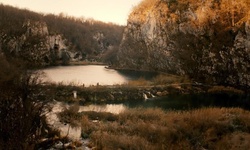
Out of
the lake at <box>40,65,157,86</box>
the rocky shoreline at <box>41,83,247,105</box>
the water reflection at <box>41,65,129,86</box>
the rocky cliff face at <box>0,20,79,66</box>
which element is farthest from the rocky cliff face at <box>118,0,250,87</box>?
the rocky cliff face at <box>0,20,79,66</box>

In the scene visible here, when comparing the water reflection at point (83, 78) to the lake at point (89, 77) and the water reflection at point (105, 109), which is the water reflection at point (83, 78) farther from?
the water reflection at point (105, 109)

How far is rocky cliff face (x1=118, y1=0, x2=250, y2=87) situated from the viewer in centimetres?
6862

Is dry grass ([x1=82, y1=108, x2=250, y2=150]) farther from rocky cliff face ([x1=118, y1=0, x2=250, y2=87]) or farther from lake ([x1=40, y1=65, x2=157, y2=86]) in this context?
rocky cliff face ([x1=118, y1=0, x2=250, y2=87])

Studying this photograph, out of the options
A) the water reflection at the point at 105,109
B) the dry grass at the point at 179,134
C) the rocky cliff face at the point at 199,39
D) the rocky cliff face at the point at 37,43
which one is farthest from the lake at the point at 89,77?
the rocky cliff face at the point at 37,43

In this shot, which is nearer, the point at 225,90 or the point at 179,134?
the point at 179,134

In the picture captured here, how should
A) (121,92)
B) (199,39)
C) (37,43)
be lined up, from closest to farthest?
(121,92) → (199,39) → (37,43)

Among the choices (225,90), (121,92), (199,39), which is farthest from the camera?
(199,39)

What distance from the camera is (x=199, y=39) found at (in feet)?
262

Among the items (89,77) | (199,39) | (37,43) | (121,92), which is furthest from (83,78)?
(37,43)

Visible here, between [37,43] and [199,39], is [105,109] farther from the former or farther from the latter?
[37,43]

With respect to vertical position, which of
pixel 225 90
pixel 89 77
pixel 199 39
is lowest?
pixel 225 90

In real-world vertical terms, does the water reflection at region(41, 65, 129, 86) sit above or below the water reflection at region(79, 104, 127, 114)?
A: above

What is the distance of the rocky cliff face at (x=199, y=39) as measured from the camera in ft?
225

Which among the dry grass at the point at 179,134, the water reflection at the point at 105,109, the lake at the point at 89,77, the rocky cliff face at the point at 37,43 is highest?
the rocky cliff face at the point at 37,43
